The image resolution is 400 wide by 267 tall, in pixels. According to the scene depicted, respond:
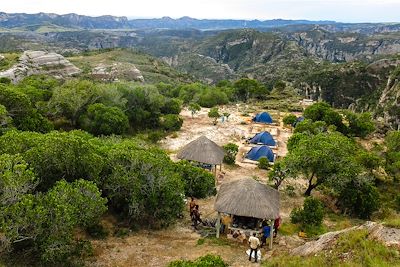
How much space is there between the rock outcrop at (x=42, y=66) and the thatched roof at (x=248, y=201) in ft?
189

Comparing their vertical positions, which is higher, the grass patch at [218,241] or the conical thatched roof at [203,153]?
the conical thatched roof at [203,153]

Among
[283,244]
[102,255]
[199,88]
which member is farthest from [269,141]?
[199,88]

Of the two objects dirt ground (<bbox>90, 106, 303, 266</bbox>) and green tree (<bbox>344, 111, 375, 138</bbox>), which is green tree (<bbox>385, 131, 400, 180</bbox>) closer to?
dirt ground (<bbox>90, 106, 303, 266</bbox>)

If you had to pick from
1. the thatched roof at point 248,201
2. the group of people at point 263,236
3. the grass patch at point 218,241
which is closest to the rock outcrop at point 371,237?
the group of people at point 263,236

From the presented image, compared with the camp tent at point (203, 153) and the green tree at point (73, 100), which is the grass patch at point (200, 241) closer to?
the camp tent at point (203, 153)

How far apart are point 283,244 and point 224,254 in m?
3.22

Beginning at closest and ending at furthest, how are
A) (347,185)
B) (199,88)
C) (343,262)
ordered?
(343,262)
(347,185)
(199,88)

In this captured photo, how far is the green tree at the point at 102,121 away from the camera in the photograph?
3425cm

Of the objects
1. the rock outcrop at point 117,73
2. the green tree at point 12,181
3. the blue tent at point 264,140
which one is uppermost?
the green tree at point 12,181

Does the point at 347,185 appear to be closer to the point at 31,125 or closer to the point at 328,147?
the point at 328,147

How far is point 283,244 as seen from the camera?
59.6 ft

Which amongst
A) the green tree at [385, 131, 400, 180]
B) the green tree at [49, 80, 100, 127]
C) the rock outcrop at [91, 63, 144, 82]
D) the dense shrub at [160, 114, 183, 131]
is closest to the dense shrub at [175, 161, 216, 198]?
the green tree at [385, 131, 400, 180]

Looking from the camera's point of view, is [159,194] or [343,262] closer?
[343,262]

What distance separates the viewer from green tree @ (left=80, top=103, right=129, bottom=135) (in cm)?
3425
